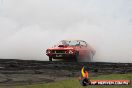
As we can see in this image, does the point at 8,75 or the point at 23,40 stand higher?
the point at 23,40

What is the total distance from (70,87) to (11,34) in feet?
71.6

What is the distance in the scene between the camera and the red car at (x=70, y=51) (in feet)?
81.0

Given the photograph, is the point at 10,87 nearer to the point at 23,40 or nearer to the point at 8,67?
the point at 8,67

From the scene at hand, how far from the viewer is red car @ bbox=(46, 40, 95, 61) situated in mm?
24695

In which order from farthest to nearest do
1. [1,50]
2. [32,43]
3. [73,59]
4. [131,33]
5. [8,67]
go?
[131,33]
[32,43]
[1,50]
[73,59]
[8,67]

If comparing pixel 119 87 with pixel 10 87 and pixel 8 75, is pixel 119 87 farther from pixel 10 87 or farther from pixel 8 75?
pixel 8 75

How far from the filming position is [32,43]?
3192 cm

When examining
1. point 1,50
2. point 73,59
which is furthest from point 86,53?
point 1,50

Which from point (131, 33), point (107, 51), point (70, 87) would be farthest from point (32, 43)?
point (70, 87)

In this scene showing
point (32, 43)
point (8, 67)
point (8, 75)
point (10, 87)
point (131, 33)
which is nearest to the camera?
point (10, 87)

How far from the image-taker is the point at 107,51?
31234mm

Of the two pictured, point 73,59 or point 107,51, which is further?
point 107,51

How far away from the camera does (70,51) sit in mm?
24609

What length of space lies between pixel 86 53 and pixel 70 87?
1391 cm
